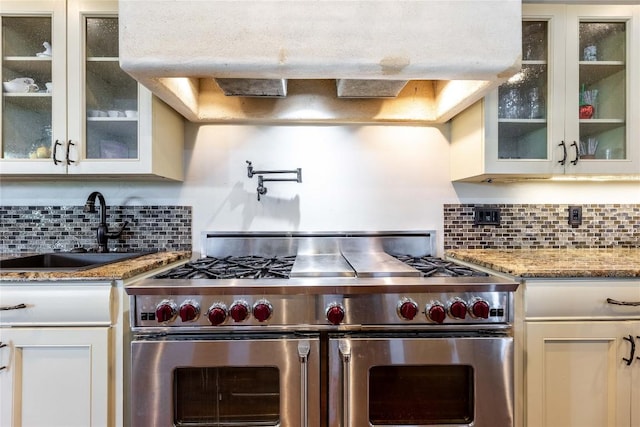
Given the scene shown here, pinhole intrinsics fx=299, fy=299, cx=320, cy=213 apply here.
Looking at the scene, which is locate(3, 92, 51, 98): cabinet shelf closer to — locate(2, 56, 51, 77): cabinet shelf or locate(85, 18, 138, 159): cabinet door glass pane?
locate(2, 56, 51, 77): cabinet shelf

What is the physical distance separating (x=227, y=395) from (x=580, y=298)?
4.41ft

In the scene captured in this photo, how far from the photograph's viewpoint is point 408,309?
3.38 ft

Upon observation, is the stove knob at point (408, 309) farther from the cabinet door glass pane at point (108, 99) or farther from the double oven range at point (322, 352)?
the cabinet door glass pane at point (108, 99)

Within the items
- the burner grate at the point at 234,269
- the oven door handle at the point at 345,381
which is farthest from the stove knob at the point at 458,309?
the burner grate at the point at 234,269

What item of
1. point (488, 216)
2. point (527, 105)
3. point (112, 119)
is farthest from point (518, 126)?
point (112, 119)

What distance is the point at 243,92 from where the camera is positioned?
4.85 ft

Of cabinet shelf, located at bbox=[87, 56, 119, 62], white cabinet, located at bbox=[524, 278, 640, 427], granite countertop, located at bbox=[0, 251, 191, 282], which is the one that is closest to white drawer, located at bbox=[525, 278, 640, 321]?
white cabinet, located at bbox=[524, 278, 640, 427]

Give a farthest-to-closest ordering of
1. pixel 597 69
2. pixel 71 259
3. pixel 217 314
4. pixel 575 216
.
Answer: pixel 575 216 → pixel 71 259 → pixel 597 69 → pixel 217 314

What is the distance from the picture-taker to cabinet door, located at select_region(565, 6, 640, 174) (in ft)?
4.75

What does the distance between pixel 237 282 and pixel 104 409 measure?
640 millimetres

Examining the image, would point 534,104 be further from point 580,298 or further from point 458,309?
point 458,309

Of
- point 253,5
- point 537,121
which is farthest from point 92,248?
point 537,121

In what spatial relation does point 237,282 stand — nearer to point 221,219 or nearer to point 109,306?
point 109,306

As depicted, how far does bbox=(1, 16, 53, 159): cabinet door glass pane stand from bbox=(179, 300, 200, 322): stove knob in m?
1.10
